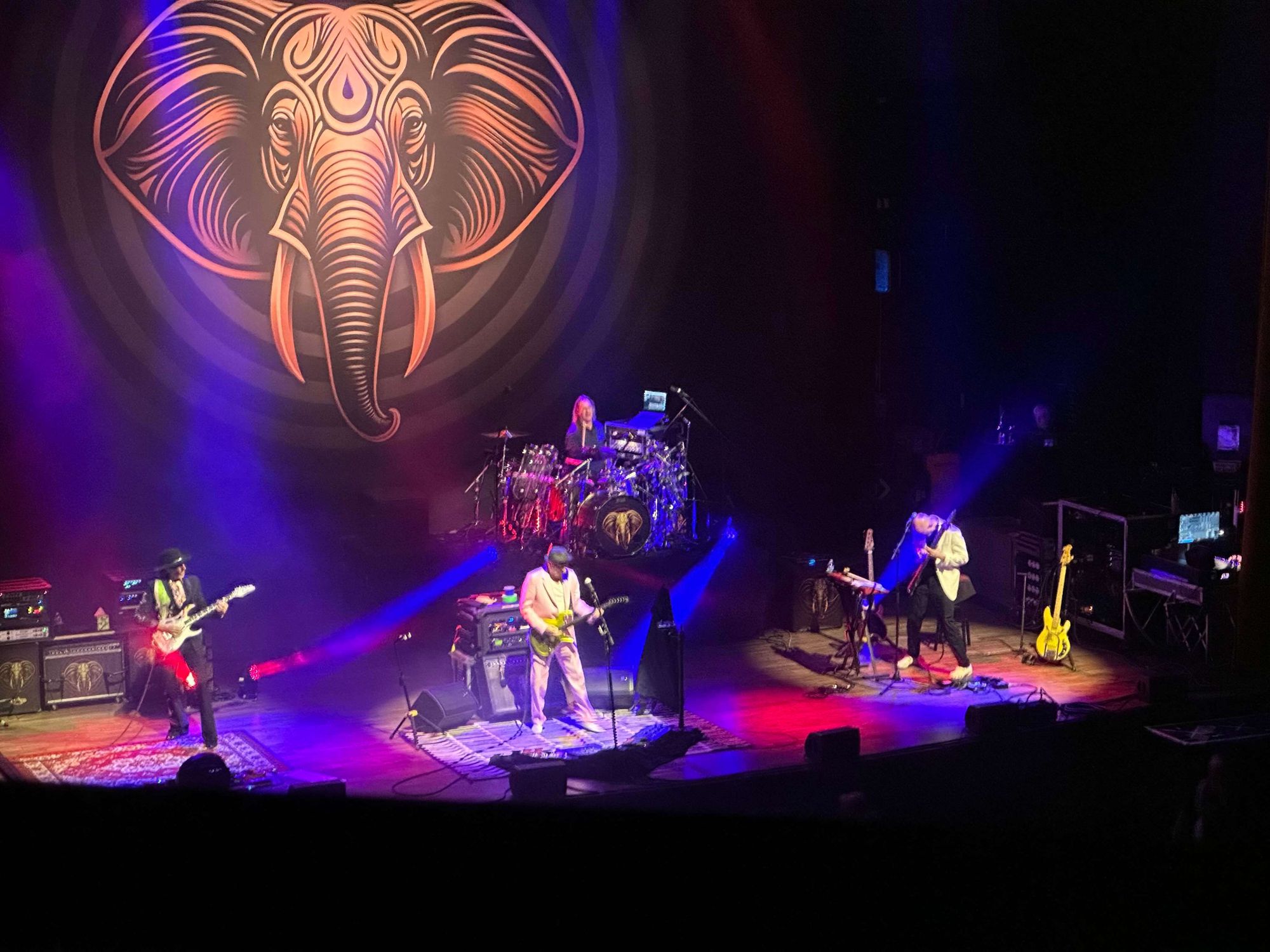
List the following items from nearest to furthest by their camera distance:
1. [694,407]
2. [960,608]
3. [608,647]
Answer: [608,647]
[960,608]
[694,407]

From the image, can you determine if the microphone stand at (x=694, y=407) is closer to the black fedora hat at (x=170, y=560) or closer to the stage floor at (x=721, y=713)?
the stage floor at (x=721, y=713)

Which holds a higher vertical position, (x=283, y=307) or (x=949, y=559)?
(x=283, y=307)

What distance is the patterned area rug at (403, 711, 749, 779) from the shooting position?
10289 mm

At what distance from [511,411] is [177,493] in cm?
328

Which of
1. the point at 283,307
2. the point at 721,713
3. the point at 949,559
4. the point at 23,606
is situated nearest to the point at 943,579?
the point at 949,559

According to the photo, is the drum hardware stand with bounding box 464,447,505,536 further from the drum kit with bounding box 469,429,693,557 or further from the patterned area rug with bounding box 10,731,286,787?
the patterned area rug with bounding box 10,731,286,787

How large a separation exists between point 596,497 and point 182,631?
417 centimetres

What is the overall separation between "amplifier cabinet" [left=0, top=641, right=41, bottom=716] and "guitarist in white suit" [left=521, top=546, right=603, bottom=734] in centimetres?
383

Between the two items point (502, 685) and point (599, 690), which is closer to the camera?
point (502, 685)

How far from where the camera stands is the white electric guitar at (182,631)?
10570 millimetres

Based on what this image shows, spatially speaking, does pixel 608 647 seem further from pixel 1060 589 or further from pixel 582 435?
pixel 1060 589

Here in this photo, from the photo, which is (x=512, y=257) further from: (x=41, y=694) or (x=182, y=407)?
(x=41, y=694)

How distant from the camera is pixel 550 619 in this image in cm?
1092

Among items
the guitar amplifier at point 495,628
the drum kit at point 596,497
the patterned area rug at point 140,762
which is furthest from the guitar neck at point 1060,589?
the patterned area rug at point 140,762
